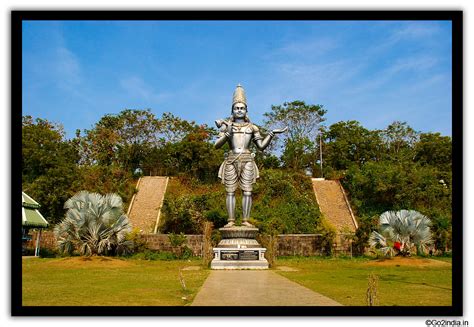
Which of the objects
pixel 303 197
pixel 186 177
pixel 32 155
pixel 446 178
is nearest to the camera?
pixel 32 155

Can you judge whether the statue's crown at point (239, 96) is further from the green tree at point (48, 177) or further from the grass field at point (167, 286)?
the green tree at point (48, 177)

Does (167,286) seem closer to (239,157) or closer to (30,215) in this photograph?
(239,157)

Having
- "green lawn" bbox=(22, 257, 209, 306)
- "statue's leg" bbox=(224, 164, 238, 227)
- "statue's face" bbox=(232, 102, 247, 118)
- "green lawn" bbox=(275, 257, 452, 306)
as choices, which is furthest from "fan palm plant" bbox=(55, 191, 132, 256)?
"green lawn" bbox=(275, 257, 452, 306)

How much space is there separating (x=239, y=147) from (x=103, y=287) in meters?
5.31

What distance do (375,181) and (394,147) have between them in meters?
11.0

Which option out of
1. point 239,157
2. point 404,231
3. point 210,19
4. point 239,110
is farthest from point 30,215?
point 210,19

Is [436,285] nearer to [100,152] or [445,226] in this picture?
[445,226]

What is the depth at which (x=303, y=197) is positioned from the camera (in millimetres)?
25547

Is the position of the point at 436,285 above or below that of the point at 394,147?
below

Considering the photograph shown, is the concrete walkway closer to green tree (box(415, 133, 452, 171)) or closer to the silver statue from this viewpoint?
the silver statue

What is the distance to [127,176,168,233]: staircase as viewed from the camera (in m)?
24.8

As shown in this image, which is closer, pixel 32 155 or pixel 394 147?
pixel 32 155

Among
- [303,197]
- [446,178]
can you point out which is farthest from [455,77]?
[446,178]

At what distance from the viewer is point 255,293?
6.55 m
